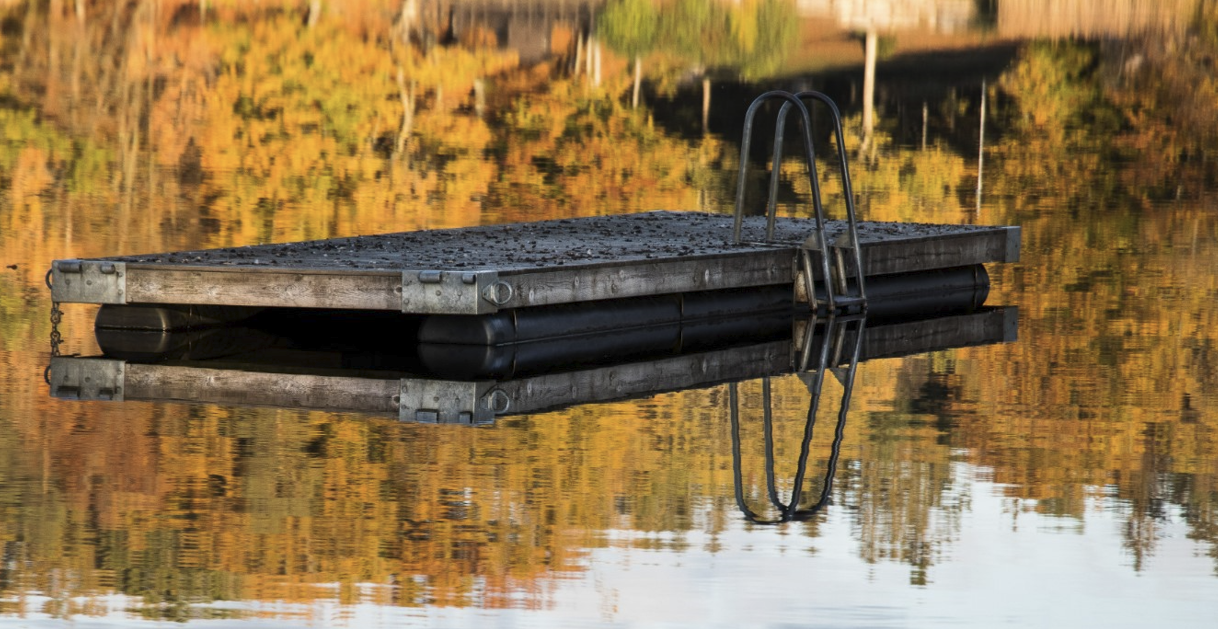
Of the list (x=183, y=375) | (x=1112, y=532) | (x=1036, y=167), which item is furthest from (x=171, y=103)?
(x=1112, y=532)

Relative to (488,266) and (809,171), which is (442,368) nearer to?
(488,266)

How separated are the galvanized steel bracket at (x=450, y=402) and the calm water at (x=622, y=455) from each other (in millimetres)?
182

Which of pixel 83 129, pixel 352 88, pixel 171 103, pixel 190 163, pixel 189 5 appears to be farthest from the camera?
pixel 189 5

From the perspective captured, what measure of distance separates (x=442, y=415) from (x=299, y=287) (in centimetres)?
170

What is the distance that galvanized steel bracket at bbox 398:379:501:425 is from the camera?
9.88 meters

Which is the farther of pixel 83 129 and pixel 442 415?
pixel 83 129

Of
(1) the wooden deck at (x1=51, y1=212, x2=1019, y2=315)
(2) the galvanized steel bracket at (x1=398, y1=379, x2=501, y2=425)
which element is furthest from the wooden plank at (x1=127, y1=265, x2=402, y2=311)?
(2) the galvanized steel bracket at (x1=398, y1=379, x2=501, y2=425)

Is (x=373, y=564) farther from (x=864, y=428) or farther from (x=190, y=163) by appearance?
(x=190, y=163)

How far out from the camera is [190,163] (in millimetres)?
25672

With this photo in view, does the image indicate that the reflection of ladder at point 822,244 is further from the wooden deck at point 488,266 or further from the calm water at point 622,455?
the calm water at point 622,455

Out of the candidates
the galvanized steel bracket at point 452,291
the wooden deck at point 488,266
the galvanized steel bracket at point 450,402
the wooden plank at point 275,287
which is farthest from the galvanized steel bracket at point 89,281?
the galvanized steel bracket at point 450,402

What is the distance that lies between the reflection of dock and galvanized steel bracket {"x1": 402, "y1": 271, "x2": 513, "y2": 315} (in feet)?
0.85

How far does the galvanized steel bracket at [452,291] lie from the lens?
11133mm

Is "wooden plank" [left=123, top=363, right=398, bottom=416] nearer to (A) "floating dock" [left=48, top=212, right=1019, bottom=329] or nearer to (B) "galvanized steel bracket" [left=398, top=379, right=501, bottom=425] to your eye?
(B) "galvanized steel bracket" [left=398, top=379, right=501, bottom=425]
